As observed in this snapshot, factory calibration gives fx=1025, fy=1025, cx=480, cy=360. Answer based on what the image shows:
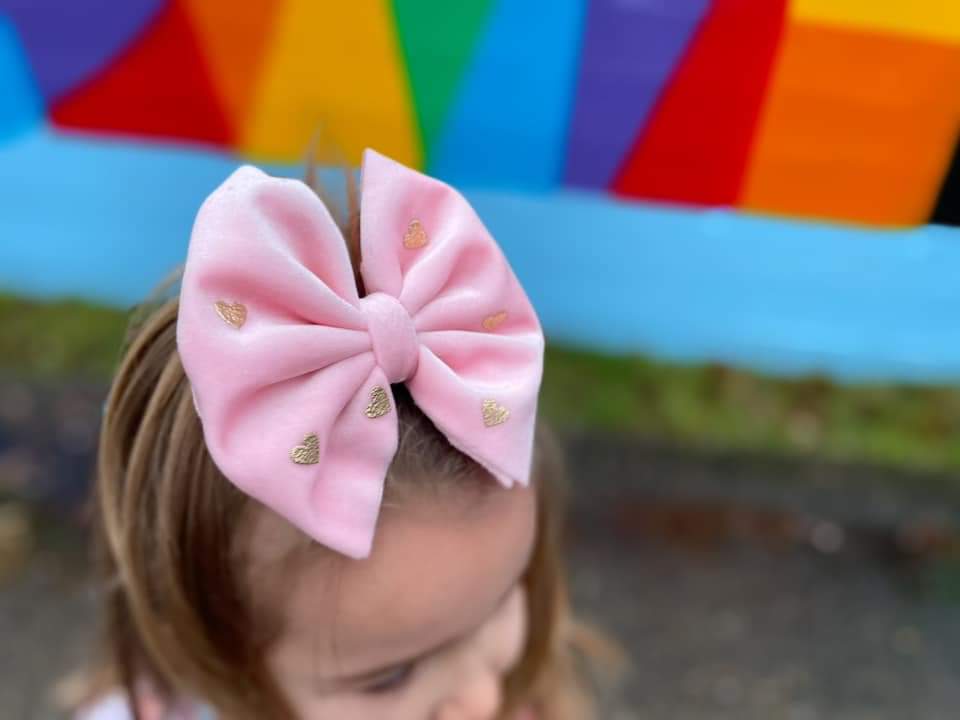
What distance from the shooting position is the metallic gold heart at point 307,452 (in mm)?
771

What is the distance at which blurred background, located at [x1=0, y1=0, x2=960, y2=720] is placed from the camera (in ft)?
3.75

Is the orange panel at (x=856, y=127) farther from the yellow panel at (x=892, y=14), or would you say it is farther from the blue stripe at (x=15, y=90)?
the blue stripe at (x=15, y=90)

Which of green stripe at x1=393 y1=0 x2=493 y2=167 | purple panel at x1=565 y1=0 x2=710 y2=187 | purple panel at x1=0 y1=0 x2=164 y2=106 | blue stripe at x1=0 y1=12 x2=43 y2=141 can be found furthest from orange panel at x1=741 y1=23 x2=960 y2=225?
blue stripe at x1=0 y1=12 x2=43 y2=141

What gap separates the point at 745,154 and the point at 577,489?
1187 mm

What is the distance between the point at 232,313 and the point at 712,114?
0.66 meters

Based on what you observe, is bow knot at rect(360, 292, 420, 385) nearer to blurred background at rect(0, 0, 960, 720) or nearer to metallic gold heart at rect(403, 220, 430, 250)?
metallic gold heart at rect(403, 220, 430, 250)

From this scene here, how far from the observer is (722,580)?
214 centimetres

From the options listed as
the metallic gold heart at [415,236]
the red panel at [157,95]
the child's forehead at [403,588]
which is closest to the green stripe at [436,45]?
the red panel at [157,95]

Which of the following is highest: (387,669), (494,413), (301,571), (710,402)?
(494,413)

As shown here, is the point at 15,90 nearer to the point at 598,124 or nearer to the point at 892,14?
the point at 598,124

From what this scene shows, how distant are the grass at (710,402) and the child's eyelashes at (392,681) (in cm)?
130

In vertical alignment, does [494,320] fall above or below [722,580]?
above

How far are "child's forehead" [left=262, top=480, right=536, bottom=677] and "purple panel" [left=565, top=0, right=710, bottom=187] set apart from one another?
17.6 inches

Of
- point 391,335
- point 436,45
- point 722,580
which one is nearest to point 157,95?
point 436,45
